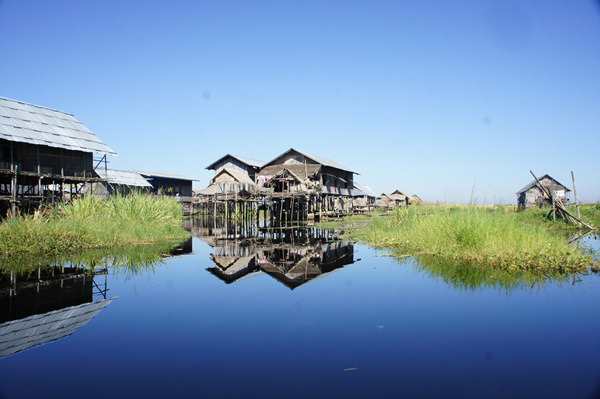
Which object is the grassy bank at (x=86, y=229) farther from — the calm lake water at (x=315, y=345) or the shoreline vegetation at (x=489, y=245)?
the shoreline vegetation at (x=489, y=245)

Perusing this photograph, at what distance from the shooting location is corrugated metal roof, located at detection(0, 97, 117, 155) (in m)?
18.2

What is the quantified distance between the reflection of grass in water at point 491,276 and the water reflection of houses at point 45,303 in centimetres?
600

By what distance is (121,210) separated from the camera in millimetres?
15523

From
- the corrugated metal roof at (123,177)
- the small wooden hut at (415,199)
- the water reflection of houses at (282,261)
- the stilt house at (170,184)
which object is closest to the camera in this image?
the water reflection of houses at (282,261)

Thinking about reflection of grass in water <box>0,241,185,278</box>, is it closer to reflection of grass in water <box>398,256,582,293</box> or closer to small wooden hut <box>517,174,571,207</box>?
reflection of grass in water <box>398,256,582,293</box>

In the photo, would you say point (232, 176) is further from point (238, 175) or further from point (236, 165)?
point (236, 165)

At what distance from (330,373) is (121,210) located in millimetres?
14255

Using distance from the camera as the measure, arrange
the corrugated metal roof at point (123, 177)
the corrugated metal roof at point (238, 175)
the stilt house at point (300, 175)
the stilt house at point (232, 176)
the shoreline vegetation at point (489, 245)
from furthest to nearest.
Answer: the corrugated metal roof at point (238, 175) → the corrugated metal roof at point (123, 177) → the stilt house at point (232, 176) → the stilt house at point (300, 175) → the shoreline vegetation at point (489, 245)

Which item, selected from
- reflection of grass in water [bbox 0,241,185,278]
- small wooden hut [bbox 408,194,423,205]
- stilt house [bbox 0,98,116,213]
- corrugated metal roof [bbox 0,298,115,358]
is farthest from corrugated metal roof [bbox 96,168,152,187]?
small wooden hut [bbox 408,194,423,205]

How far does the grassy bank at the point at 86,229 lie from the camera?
10.2 m

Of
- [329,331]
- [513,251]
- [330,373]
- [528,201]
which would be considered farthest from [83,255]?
[528,201]

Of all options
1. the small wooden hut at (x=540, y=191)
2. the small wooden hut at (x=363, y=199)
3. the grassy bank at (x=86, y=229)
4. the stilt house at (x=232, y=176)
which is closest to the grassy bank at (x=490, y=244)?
the grassy bank at (x=86, y=229)

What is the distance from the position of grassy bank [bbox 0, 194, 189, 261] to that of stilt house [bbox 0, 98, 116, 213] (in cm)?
537

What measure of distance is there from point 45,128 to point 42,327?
19.4 metres
